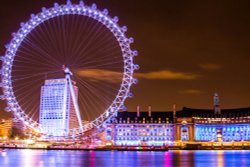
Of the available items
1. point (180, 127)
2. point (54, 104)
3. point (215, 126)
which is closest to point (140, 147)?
point (54, 104)

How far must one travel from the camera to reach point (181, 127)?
10550cm

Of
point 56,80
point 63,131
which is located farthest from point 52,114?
point 63,131

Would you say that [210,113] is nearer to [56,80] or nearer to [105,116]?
[56,80]

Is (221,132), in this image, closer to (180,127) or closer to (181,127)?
(181,127)

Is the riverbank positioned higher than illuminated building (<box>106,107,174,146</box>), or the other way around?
illuminated building (<box>106,107,174,146</box>)

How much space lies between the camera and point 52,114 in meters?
60.6

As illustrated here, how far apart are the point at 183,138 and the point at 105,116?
6763 centimetres

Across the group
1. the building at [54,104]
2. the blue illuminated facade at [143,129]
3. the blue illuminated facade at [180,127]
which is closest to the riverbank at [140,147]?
the blue illuminated facade at [180,127]

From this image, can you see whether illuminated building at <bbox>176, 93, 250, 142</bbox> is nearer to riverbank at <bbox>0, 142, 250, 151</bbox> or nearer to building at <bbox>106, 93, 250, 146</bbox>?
building at <bbox>106, 93, 250, 146</bbox>

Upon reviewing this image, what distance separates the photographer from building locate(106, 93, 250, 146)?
10444 centimetres

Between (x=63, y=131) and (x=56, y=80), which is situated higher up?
(x=56, y=80)

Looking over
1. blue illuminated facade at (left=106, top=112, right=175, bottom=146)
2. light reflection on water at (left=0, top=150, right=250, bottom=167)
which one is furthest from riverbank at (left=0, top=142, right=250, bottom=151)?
light reflection on water at (left=0, top=150, right=250, bottom=167)

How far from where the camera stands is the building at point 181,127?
104 metres

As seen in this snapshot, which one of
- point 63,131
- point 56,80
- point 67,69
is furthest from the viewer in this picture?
point 56,80
